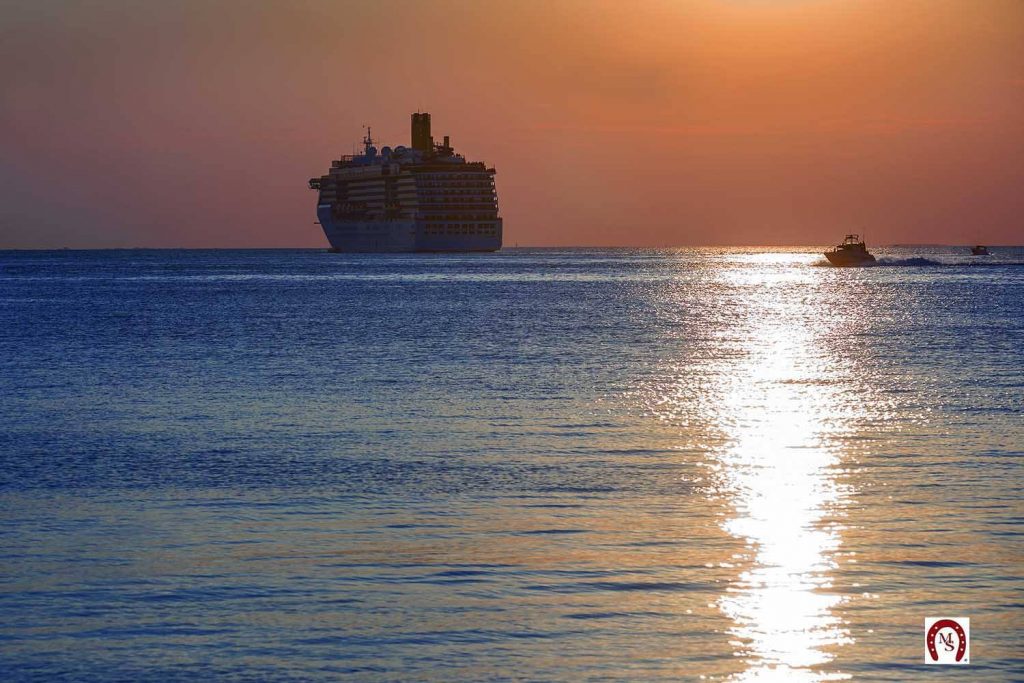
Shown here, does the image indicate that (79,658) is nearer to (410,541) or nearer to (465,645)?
(465,645)

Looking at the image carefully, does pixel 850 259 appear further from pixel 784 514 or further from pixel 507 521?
pixel 507 521

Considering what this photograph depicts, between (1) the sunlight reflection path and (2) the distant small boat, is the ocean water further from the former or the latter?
(2) the distant small boat

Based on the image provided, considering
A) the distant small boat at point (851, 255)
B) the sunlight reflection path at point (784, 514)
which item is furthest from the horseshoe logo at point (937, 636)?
the distant small boat at point (851, 255)

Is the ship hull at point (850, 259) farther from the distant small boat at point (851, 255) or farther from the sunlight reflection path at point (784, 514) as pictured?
the sunlight reflection path at point (784, 514)

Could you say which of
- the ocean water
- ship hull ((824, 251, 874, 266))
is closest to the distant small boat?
ship hull ((824, 251, 874, 266))

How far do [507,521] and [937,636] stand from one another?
5258mm

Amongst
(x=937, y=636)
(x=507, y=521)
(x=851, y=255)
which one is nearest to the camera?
(x=937, y=636)

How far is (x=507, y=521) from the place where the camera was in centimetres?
1358

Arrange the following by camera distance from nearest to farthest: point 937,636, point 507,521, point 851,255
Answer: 1. point 937,636
2. point 507,521
3. point 851,255

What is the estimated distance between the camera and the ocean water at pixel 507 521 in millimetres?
9359

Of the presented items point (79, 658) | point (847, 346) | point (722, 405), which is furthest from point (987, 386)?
point (79, 658)

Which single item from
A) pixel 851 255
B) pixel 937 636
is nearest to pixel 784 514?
pixel 937 636

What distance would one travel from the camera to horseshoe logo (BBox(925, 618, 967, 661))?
9.05 metres

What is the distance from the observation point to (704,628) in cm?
973
